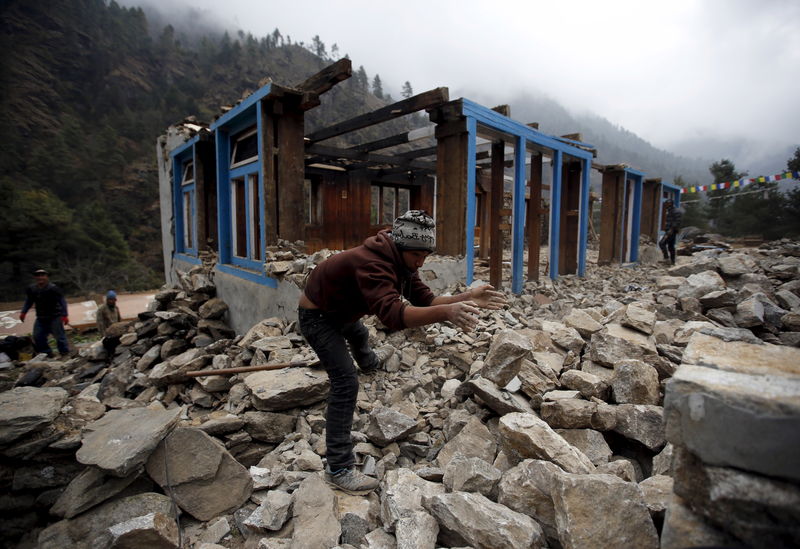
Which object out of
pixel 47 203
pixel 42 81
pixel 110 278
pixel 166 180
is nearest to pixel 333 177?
pixel 166 180

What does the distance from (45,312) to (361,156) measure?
23.2 ft

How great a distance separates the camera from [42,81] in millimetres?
41219

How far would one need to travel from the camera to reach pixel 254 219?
6520 millimetres

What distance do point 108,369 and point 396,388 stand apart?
517 centimetres

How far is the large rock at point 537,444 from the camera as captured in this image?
2125 mm

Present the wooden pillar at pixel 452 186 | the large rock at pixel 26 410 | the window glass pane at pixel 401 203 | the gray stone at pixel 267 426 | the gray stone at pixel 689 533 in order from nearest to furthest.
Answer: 1. the gray stone at pixel 689 533
2. the large rock at pixel 26 410
3. the gray stone at pixel 267 426
4. the wooden pillar at pixel 452 186
5. the window glass pane at pixel 401 203

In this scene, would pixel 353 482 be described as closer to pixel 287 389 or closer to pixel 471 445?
pixel 471 445

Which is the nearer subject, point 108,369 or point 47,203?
point 108,369

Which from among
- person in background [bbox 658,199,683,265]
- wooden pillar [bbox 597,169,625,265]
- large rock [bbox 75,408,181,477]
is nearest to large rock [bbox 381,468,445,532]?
large rock [bbox 75,408,181,477]

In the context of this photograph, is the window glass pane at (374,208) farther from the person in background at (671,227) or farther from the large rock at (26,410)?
the large rock at (26,410)

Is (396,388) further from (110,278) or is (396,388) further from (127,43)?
(127,43)

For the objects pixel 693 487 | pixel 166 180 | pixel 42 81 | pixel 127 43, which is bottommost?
pixel 693 487

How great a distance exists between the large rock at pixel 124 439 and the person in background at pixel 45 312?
21.4 ft

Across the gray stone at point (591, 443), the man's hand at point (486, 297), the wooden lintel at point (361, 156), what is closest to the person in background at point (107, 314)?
the wooden lintel at point (361, 156)
